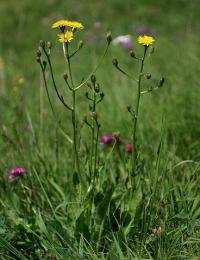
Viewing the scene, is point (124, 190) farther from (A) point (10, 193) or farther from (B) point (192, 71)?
(B) point (192, 71)

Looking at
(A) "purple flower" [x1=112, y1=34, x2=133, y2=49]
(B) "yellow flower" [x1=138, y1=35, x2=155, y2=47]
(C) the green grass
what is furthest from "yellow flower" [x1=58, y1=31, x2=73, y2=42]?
(A) "purple flower" [x1=112, y1=34, x2=133, y2=49]

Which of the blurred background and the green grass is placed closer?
the green grass

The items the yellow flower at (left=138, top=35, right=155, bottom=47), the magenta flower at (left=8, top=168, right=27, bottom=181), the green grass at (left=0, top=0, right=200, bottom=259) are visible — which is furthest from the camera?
the magenta flower at (left=8, top=168, right=27, bottom=181)

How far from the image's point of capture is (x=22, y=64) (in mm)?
6246

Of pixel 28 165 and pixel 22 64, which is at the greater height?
pixel 28 165

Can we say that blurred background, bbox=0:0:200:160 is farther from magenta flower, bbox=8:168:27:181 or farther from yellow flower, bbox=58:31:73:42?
magenta flower, bbox=8:168:27:181

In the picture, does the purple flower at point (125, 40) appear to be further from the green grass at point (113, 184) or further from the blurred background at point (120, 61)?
the green grass at point (113, 184)

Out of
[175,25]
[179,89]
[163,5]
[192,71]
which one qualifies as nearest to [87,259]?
[179,89]

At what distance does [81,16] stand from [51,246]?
6.47 metres

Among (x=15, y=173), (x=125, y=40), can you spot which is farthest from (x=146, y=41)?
(x=125, y=40)

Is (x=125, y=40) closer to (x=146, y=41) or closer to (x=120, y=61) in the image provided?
(x=146, y=41)

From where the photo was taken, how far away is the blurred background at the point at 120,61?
311 cm

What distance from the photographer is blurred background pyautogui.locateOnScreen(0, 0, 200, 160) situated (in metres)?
3.11

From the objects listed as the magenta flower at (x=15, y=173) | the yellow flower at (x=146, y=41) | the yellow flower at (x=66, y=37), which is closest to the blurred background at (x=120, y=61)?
the yellow flower at (x=146, y=41)
